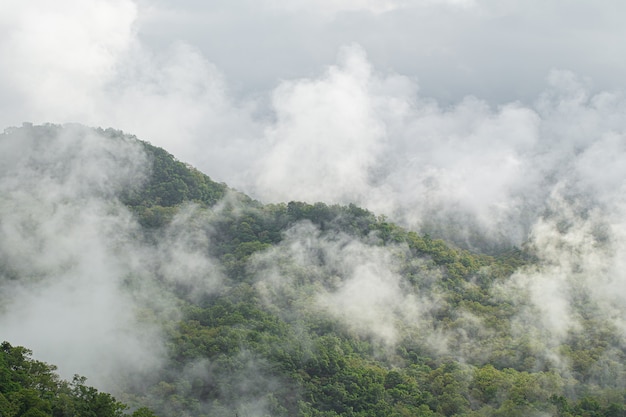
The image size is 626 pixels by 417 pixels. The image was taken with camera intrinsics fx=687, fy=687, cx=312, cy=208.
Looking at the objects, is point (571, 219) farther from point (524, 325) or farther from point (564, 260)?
point (524, 325)

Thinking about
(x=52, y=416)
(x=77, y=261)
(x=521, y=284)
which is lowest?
(x=52, y=416)

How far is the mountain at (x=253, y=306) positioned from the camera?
42531 mm

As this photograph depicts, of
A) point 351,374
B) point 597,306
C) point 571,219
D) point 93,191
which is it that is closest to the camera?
point 351,374

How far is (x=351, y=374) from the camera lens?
147ft

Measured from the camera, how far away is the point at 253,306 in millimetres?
52875

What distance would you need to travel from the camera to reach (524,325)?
5634 cm

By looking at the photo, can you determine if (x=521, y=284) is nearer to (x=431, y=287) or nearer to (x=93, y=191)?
(x=431, y=287)

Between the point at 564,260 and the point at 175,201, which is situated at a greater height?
the point at 564,260

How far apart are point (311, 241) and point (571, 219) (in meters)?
44.9

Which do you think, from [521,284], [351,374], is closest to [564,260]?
[521,284]

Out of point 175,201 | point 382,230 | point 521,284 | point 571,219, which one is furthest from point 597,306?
point 175,201

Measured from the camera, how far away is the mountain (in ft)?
140

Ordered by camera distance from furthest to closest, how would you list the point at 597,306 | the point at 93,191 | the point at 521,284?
the point at 93,191, the point at 521,284, the point at 597,306

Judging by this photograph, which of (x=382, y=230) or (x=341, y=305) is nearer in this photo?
(x=341, y=305)
